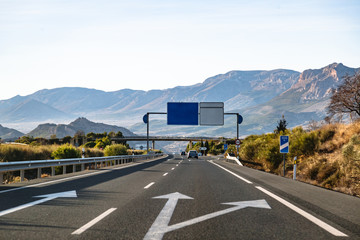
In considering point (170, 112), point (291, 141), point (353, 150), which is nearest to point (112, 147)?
point (170, 112)

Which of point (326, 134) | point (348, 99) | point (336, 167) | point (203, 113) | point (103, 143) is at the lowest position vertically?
point (336, 167)

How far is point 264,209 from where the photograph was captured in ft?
29.0

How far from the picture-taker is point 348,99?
3950 centimetres

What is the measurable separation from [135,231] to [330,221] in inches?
140

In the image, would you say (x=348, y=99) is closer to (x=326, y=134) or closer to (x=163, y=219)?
(x=326, y=134)

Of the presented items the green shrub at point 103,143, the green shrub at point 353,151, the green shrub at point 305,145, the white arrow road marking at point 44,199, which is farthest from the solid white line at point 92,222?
the green shrub at point 103,143

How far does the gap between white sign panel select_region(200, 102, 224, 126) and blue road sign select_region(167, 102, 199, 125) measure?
0.66 metres

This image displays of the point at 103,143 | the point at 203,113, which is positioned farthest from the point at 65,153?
the point at 103,143

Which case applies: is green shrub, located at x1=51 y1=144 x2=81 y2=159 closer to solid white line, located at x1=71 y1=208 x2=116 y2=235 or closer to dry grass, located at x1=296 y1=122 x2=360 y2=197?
dry grass, located at x1=296 y1=122 x2=360 y2=197

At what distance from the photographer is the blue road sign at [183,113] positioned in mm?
45219

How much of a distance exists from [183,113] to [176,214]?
3768 cm

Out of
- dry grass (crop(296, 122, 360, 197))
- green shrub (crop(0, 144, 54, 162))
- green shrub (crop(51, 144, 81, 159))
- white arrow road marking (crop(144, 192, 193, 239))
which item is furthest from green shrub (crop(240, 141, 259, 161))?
white arrow road marking (crop(144, 192, 193, 239))

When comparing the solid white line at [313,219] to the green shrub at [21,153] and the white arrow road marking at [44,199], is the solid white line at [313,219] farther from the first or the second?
the green shrub at [21,153]

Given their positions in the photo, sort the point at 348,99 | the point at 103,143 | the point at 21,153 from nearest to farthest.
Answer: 1. the point at 21,153
2. the point at 348,99
3. the point at 103,143
